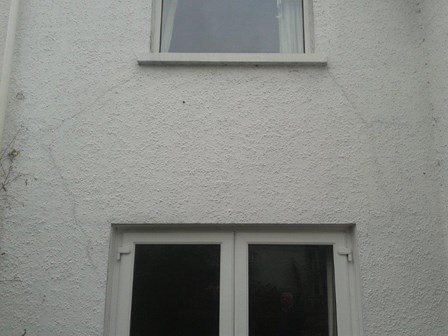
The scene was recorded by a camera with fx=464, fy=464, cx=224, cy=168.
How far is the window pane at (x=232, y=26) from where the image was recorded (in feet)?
13.0

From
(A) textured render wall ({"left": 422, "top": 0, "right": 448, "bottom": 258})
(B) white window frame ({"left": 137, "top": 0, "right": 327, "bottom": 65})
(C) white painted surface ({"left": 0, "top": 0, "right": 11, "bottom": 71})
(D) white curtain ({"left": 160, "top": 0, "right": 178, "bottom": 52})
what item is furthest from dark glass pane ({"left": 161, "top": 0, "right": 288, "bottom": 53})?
→ (C) white painted surface ({"left": 0, "top": 0, "right": 11, "bottom": 71})

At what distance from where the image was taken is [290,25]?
13.1ft

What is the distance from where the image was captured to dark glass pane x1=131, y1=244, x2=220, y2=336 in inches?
131

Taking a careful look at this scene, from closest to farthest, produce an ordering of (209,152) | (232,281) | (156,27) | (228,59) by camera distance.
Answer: (232,281) < (209,152) < (228,59) < (156,27)

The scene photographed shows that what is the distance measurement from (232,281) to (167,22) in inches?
88.1

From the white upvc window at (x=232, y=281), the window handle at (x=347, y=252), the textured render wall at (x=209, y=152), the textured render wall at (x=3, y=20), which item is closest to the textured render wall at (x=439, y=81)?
the textured render wall at (x=209, y=152)

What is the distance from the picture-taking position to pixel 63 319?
321cm

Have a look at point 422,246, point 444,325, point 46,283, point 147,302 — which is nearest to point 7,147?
point 46,283

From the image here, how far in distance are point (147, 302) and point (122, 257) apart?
0.38 meters

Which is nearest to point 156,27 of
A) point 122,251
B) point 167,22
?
point 167,22

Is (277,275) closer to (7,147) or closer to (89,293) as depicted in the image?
(89,293)

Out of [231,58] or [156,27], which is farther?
[156,27]

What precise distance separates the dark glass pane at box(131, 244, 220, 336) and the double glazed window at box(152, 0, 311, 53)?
1696 millimetres

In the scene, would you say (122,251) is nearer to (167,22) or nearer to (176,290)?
(176,290)
